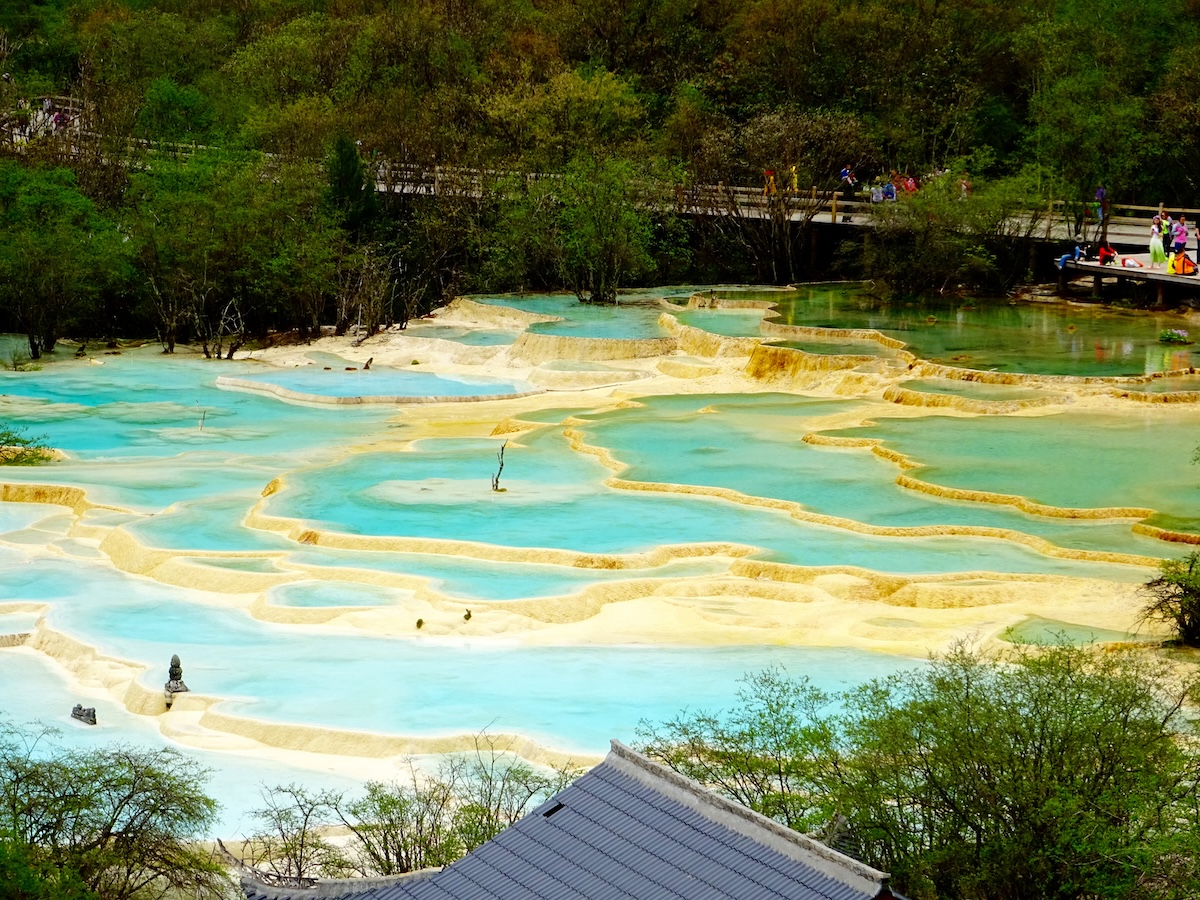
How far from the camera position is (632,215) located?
45.4 meters

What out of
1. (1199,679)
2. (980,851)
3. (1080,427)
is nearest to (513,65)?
(1080,427)

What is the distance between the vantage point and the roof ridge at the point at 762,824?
355 inches

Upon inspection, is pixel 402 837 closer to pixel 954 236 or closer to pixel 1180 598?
pixel 1180 598

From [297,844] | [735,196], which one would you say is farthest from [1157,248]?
[297,844]

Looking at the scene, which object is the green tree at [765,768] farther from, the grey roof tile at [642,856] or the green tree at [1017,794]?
the grey roof tile at [642,856]

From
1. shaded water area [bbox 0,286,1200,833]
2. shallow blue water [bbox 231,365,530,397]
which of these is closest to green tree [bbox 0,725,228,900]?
shaded water area [bbox 0,286,1200,833]

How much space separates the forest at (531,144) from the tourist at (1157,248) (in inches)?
148

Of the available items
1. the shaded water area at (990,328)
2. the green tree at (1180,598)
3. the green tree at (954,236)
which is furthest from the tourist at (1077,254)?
the green tree at (1180,598)

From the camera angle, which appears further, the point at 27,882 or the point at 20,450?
the point at 20,450

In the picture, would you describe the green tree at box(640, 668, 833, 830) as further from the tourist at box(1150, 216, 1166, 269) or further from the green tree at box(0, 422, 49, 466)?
the tourist at box(1150, 216, 1166, 269)

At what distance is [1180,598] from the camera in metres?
18.3

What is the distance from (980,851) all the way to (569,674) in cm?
874

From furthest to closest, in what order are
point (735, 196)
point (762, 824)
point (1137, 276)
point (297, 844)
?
point (735, 196) < point (1137, 276) < point (297, 844) < point (762, 824)

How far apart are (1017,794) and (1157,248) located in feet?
103
